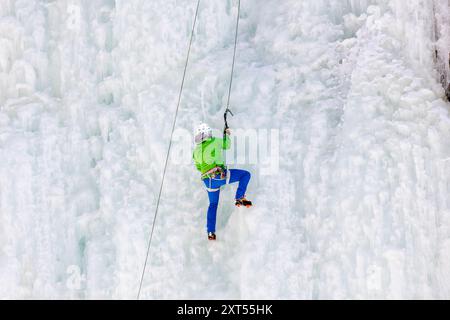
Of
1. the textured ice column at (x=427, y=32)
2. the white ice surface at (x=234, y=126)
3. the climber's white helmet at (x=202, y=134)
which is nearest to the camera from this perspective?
the white ice surface at (x=234, y=126)

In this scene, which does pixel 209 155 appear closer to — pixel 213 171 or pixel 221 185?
pixel 213 171

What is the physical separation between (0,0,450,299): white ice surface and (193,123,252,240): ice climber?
0.98ft

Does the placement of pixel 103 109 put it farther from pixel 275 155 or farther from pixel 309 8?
pixel 309 8

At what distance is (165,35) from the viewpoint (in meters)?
8.99

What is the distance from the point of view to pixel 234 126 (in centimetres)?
832

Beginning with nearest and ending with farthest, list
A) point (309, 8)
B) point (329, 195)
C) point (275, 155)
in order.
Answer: point (329, 195) → point (275, 155) → point (309, 8)

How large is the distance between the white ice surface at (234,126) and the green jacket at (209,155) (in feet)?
1.88

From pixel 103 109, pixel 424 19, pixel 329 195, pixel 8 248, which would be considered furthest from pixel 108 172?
pixel 424 19

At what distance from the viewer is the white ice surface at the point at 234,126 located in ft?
24.1

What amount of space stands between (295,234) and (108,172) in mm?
2473

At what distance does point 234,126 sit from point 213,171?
925 mm

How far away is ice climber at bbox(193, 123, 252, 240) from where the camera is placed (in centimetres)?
760

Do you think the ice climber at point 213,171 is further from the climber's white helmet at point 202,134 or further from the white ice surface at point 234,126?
the white ice surface at point 234,126

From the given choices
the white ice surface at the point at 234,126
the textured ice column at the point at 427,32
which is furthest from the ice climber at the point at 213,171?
the textured ice column at the point at 427,32
